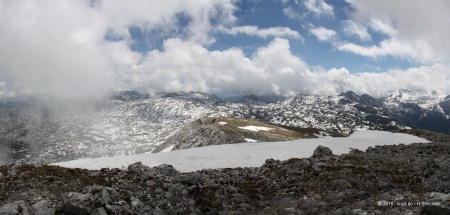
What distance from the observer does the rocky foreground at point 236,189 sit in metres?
19.0

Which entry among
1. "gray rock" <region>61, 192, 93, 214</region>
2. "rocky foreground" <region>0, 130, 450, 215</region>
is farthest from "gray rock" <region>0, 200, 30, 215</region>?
"gray rock" <region>61, 192, 93, 214</region>

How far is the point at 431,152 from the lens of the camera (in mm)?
37688

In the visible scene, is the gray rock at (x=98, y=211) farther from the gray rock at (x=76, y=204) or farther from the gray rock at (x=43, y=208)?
the gray rock at (x=43, y=208)

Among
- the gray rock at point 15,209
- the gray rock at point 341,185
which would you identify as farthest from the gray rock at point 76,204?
the gray rock at point 341,185

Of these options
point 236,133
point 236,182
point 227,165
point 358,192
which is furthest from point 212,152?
point 236,133

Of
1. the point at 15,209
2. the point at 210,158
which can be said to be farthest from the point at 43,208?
the point at 210,158

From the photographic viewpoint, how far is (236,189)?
24609mm

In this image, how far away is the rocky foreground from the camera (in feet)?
62.4

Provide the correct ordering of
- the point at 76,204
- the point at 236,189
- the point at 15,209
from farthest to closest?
1. the point at 236,189
2. the point at 76,204
3. the point at 15,209

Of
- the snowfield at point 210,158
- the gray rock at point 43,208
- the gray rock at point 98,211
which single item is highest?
the snowfield at point 210,158

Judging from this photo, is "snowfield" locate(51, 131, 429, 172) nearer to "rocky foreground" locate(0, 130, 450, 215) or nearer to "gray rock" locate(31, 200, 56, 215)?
"rocky foreground" locate(0, 130, 450, 215)

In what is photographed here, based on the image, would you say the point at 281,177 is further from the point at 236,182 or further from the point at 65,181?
the point at 65,181

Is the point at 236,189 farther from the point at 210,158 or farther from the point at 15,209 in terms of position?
the point at 15,209

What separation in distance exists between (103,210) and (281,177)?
14.3 m
